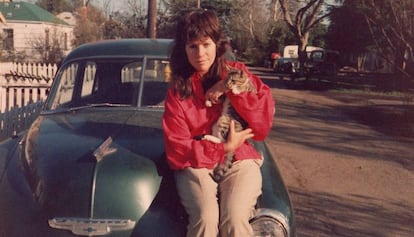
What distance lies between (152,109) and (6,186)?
1.38m

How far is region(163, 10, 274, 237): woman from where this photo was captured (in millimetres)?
2904

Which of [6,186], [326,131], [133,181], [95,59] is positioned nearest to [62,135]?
[6,186]

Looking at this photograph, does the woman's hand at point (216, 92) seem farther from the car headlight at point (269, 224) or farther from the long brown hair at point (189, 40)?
the car headlight at point (269, 224)

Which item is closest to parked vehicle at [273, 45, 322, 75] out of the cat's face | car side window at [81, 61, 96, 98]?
car side window at [81, 61, 96, 98]

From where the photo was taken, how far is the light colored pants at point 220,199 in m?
2.86

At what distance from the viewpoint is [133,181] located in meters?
2.98

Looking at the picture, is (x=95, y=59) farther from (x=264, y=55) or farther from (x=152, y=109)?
(x=264, y=55)

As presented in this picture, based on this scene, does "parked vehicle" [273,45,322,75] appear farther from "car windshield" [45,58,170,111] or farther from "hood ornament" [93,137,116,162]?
"hood ornament" [93,137,116,162]

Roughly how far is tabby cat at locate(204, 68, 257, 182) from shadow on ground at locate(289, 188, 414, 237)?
257 centimetres

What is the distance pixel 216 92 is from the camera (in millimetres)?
3174

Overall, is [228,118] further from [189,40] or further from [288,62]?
[288,62]

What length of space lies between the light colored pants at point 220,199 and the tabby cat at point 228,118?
1.9 inches

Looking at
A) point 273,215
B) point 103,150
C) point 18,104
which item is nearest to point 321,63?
point 18,104

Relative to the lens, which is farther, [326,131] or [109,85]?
[326,131]
